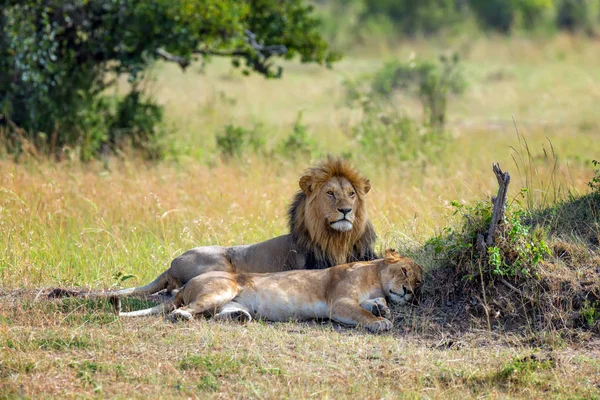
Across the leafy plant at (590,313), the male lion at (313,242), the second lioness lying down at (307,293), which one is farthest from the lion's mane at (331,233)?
the leafy plant at (590,313)

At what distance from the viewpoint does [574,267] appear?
6207 millimetres

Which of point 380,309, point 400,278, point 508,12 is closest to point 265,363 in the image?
point 380,309

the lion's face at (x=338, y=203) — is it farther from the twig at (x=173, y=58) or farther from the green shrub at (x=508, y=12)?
the green shrub at (x=508, y=12)

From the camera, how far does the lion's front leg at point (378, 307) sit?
20.0ft

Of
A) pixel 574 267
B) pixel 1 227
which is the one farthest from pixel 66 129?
pixel 574 267

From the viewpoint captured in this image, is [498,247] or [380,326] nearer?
[380,326]

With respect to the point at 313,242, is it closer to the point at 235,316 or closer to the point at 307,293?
the point at 307,293

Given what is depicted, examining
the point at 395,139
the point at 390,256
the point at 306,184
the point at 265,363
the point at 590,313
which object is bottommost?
the point at 265,363

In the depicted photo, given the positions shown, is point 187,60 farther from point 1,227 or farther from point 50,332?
point 50,332

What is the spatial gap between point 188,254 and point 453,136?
694 centimetres

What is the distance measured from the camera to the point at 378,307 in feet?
20.1

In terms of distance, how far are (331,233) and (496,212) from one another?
1258 millimetres

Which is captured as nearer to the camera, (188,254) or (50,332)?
(50,332)

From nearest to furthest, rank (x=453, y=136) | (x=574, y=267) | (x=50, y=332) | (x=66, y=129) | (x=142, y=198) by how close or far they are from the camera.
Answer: (x=50, y=332), (x=574, y=267), (x=142, y=198), (x=66, y=129), (x=453, y=136)
